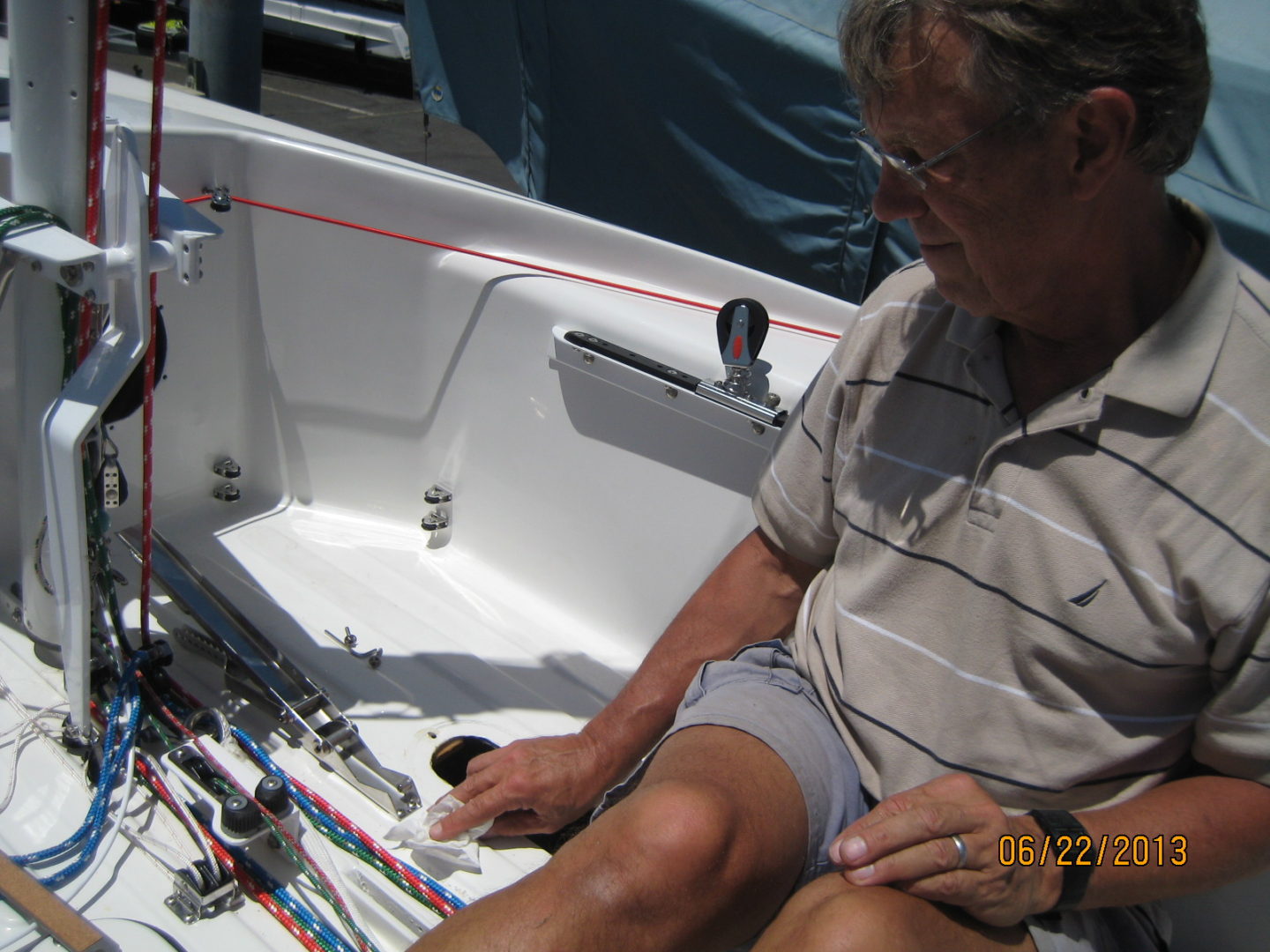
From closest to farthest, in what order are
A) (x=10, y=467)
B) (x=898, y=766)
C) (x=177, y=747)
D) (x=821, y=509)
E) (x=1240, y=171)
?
1. (x=898, y=766)
2. (x=821, y=509)
3. (x=177, y=747)
4. (x=10, y=467)
5. (x=1240, y=171)

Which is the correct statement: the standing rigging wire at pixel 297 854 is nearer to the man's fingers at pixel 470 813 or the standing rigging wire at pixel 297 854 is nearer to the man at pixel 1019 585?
the man's fingers at pixel 470 813

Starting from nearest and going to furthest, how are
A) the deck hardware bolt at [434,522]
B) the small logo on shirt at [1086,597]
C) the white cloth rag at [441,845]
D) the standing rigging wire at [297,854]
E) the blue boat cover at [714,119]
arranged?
the small logo on shirt at [1086,597]
the standing rigging wire at [297,854]
the white cloth rag at [441,845]
the blue boat cover at [714,119]
the deck hardware bolt at [434,522]

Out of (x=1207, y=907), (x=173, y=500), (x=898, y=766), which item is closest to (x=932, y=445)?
(x=898, y=766)

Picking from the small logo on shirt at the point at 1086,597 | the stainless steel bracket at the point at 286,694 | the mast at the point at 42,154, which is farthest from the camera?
the stainless steel bracket at the point at 286,694

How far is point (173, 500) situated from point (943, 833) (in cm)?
150

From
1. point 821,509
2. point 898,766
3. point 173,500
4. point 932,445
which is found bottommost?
point 173,500

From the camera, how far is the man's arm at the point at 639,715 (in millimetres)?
1255

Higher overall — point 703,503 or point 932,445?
point 932,445

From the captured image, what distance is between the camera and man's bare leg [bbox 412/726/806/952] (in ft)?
2.91

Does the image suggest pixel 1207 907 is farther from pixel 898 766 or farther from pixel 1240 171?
pixel 1240 171

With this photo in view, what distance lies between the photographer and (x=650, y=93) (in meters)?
2.88

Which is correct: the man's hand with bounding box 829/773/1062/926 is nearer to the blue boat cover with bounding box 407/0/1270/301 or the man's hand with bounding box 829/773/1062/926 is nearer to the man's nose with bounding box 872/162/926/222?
the man's nose with bounding box 872/162/926/222
